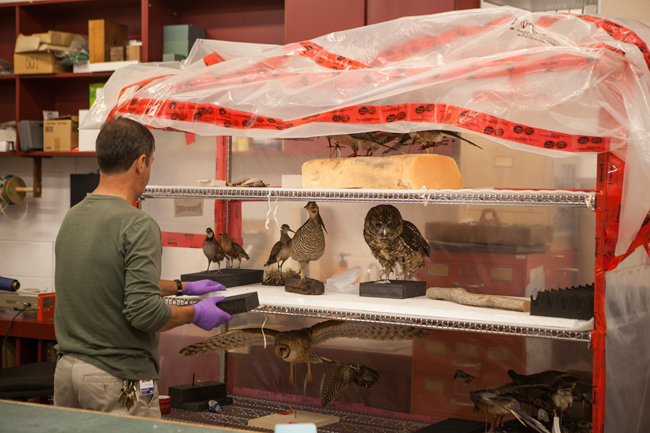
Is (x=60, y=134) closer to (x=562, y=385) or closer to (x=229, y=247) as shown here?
(x=229, y=247)

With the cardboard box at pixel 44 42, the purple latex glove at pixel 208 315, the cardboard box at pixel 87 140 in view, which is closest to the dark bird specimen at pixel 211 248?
the purple latex glove at pixel 208 315

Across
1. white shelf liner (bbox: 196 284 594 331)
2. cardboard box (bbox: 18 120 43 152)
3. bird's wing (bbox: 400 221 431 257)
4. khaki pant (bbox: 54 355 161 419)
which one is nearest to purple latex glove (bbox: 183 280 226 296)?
white shelf liner (bbox: 196 284 594 331)

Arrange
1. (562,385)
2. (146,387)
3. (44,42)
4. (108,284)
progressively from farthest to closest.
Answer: (44,42) → (562,385) → (146,387) → (108,284)

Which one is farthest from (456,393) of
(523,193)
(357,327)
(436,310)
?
(523,193)

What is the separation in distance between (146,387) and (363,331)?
127 centimetres

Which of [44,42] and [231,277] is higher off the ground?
[44,42]

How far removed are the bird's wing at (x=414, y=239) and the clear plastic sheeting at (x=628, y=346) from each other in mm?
853

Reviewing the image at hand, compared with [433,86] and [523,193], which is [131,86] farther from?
[523,193]

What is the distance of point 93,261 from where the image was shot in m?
1.92

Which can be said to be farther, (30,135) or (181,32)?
(30,135)

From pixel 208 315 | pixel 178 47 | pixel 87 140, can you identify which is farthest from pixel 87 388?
pixel 178 47

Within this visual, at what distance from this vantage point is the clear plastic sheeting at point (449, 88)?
6.68ft

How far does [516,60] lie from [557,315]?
3.00ft

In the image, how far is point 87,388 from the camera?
1.94 m
